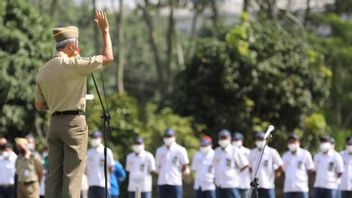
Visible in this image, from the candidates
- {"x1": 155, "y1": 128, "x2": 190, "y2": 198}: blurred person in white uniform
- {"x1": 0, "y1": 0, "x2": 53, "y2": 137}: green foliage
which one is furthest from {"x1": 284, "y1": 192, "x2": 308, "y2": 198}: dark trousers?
{"x1": 0, "y1": 0, "x2": 53, "y2": 137}: green foliage

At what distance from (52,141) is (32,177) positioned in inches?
287

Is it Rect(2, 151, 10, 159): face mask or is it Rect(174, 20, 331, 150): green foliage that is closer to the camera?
Rect(2, 151, 10, 159): face mask

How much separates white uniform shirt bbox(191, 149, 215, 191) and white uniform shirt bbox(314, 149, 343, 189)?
2158 millimetres

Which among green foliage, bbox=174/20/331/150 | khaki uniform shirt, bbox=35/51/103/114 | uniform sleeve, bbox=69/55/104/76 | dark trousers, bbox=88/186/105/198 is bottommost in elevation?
dark trousers, bbox=88/186/105/198

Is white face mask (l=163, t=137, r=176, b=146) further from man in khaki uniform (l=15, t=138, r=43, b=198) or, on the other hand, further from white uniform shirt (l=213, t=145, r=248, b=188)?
man in khaki uniform (l=15, t=138, r=43, b=198)

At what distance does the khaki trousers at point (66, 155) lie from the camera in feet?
24.7

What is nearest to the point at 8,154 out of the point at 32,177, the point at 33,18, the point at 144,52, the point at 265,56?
the point at 32,177

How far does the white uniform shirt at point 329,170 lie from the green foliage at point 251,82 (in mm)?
4883

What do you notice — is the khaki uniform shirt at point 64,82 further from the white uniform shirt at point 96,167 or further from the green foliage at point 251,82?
the green foliage at point 251,82

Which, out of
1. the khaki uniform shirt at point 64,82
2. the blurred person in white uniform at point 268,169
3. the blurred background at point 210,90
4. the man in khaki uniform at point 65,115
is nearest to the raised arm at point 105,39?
the khaki uniform shirt at point 64,82

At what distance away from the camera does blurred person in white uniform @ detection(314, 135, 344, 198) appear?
1617 cm

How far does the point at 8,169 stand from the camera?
17.3m

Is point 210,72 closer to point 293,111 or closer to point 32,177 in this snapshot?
point 293,111

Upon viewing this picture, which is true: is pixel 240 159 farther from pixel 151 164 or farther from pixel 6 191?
pixel 6 191
